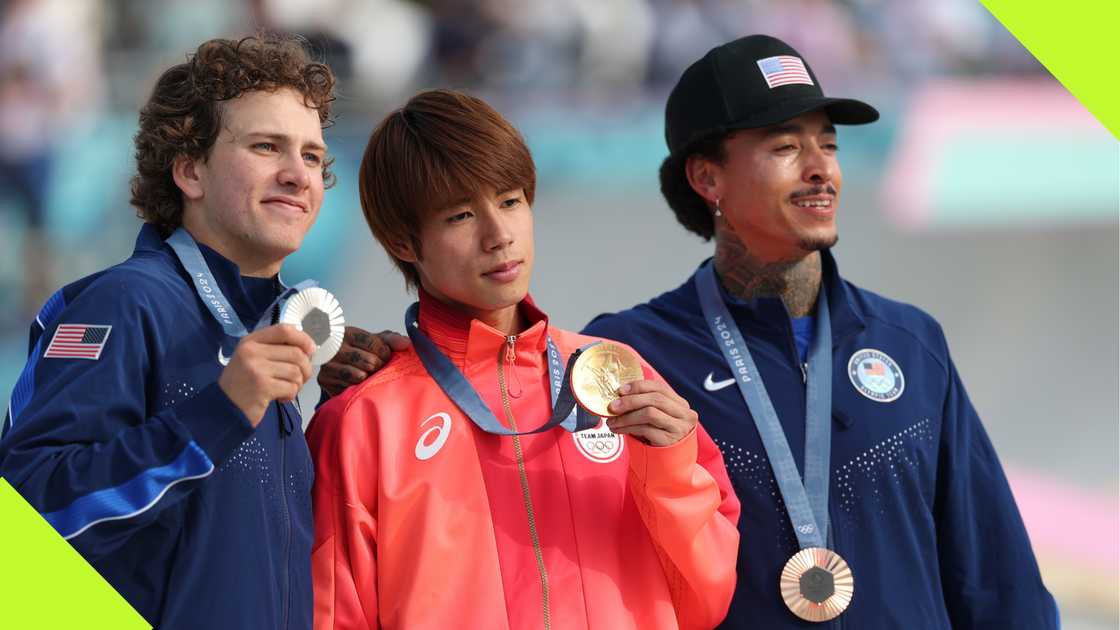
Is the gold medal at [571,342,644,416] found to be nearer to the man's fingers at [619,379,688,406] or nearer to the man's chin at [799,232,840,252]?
the man's fingers at [619,379,688,406]

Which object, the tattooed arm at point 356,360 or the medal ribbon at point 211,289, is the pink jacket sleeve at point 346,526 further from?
the medal ribbon at point 211,289

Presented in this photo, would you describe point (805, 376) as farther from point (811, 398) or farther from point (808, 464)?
point (808, 464)

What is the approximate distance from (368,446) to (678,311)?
107 centimetres

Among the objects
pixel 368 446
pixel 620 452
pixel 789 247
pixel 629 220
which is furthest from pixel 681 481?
pixel 629 220

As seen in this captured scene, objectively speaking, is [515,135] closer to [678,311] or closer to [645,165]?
[678,311]

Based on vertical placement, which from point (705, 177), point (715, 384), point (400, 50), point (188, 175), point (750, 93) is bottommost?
point (715, 384)

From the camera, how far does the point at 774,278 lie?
339 centimetres

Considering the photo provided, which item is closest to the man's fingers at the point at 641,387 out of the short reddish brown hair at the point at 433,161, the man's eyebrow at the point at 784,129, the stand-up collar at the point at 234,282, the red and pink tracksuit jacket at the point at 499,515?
the red and pink tracksuit jacket at the point at 499,515

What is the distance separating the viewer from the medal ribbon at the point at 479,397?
2.52 metres

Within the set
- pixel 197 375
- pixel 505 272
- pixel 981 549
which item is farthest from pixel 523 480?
pixel 981 549

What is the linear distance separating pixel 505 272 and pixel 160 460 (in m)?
0.82

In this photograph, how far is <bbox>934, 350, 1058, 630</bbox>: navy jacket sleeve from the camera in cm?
310

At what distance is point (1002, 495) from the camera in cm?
318

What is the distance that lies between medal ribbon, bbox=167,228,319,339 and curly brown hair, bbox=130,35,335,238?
123mm
